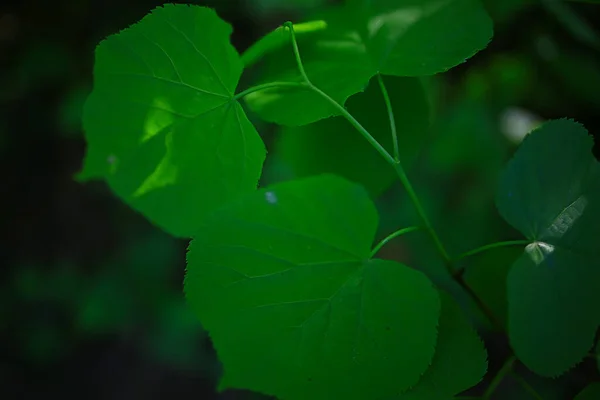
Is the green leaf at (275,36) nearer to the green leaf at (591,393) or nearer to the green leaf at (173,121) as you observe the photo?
the green leaf at (173,121)

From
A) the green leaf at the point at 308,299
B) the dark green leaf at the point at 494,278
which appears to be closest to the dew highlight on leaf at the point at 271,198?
the green leaf at the point at 308,299

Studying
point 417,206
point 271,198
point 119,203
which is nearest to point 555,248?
point 417,206

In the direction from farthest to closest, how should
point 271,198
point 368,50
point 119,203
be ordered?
point 119,203
point 368,50
point 271,198

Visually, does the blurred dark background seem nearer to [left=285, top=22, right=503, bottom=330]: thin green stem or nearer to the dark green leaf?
the dark green leaf

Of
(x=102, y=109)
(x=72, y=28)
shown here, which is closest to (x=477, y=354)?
(x=102, y=109)

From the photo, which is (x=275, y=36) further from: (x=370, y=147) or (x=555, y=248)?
(x=555, y=248)

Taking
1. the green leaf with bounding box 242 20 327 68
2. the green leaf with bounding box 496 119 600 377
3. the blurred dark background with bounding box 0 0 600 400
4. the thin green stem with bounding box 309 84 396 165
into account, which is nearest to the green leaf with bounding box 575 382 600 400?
the green leaf with bounding box 496 119 600 377

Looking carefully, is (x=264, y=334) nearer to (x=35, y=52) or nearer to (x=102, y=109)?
(x=102, y=109)
